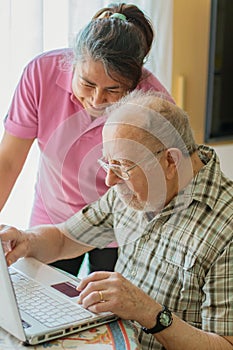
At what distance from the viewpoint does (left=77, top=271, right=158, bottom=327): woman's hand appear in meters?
1.23

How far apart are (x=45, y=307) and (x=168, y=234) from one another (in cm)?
32

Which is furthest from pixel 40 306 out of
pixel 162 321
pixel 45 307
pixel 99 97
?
pixel 99 97

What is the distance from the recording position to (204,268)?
4.36ft

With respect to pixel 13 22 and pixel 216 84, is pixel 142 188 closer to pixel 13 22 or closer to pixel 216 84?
pixel 13 22

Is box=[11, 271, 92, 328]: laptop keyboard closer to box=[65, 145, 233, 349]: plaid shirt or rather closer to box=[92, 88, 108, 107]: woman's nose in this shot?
box=[65, 145, 233, 349]: plaid shirt

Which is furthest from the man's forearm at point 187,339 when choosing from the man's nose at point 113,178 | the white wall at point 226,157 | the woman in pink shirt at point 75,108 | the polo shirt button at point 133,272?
the white wall at point 226,157

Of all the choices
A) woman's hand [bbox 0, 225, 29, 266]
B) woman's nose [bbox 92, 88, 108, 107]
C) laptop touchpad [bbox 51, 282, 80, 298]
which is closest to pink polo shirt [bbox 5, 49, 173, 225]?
woman's nose [bbox 92, 88, 108, 107]

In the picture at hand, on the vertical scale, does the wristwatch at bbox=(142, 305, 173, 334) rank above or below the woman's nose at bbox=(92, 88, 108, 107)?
below

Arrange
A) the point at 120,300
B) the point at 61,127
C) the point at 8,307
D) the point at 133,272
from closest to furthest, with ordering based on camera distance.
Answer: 1. the point at 8,307
2. the point at 120,300
3. the point at 133,272
4. the point at 61,127

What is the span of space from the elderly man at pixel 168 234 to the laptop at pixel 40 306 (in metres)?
0.04

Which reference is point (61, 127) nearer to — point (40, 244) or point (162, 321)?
point (40, 244)

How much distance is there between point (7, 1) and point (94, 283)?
135cm

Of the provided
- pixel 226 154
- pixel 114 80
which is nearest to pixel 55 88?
pixel 114 80

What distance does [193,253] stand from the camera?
1342 mm
